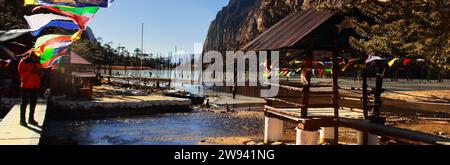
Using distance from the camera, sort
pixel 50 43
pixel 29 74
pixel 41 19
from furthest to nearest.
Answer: pixel 41 19
pixel 50 43
pixel 29 74

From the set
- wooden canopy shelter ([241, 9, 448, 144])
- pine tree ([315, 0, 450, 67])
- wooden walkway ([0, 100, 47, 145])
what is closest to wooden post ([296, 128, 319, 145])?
wooden canopy shelter ([241, 9, 448, 144])

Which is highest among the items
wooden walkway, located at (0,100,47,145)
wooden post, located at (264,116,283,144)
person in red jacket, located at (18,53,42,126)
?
person in red jacket, located at (18,53,42,126)

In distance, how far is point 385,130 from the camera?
895 centimetres

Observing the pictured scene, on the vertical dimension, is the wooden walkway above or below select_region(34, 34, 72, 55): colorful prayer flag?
below

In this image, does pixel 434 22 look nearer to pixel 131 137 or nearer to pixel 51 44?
pixel 51 44

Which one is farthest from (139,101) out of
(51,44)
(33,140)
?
(33,140)

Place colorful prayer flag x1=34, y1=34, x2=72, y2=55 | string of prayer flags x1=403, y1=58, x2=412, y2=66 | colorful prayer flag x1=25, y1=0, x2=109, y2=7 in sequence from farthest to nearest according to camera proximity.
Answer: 1. colorful prayer flag x1=34, y1=34, x2=72, y2=55
2. colorful prayer flag x1=25, y1=0, x2=109, y2=7
3. string of prayer flags x1=403, y1=58, x2=412, y2=66

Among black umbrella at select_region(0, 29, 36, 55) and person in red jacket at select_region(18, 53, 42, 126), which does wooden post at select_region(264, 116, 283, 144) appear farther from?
black umbrella at select_region(0, 29, 36, 55)

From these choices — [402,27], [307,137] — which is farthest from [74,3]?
[402,27]

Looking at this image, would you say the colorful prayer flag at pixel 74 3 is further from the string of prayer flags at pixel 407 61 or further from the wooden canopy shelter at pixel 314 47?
the string of prayer flags at pixel 407 61

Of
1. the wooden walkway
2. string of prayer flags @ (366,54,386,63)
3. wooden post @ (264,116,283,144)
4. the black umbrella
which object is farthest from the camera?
the black umbrella

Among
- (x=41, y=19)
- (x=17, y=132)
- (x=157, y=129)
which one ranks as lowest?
(x=157, y=129)

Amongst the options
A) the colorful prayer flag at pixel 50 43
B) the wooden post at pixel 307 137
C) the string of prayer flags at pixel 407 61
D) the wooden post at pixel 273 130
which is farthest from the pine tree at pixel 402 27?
the colorful prayer flag at pixel 50 43

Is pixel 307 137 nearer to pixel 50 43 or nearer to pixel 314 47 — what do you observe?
pixel 314 47
